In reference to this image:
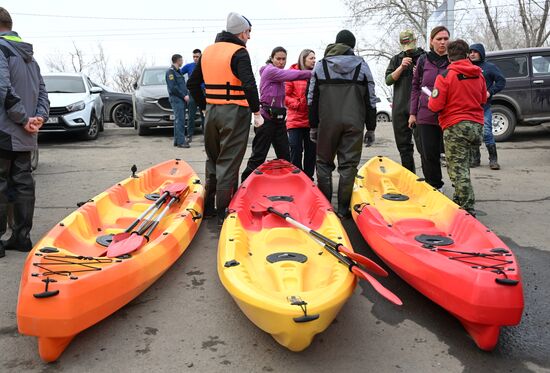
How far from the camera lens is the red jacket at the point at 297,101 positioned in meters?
6.00

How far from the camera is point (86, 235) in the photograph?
412cm

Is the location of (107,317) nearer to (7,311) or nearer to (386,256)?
(7,311)

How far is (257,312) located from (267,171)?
312 centimetres

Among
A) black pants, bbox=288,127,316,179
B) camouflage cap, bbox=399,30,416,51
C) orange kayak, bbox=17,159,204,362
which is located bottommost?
orange kayak, bbox=17,159,204,362

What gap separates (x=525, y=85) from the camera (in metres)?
9.77

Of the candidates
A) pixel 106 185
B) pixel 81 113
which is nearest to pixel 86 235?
pixel 106 185

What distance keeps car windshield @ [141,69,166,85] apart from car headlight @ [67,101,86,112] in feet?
5.96

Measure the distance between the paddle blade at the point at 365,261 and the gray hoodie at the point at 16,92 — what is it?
2984mm

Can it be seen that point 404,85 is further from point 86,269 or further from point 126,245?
point 86,269

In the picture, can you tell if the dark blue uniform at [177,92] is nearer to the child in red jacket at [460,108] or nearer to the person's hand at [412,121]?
the person's hand at [412,121]

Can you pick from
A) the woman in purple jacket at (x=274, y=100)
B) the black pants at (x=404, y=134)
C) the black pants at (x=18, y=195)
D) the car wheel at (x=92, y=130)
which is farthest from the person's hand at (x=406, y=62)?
the car wheel at (x=92, y=130)

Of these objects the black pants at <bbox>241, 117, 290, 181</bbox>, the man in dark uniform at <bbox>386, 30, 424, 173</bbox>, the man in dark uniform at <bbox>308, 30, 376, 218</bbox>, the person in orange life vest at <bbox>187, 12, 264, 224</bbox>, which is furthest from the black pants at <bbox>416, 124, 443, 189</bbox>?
the person in orange life vest at <bbox>187, 12, 264, 224</bbox>

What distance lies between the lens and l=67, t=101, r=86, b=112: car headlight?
10752mm

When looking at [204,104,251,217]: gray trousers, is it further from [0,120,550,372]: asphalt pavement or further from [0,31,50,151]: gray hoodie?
[0,31,50,151]: gray hoodie
